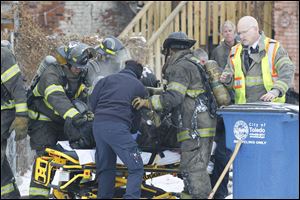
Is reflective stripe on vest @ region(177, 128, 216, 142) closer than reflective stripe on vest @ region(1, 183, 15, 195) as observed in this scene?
No

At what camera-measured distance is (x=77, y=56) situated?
8453 millimetres

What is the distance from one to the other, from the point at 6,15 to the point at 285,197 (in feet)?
22.2

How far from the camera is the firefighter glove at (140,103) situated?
8.03m

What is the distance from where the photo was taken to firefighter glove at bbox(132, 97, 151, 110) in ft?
26.3

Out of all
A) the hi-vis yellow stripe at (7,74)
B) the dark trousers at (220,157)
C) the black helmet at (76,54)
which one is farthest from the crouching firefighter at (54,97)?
the dark trousers at (220,157)

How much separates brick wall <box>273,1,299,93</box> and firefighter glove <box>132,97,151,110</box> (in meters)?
6.94

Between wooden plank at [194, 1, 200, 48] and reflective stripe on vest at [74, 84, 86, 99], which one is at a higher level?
wooden plank at [194, 1, 200, 48]

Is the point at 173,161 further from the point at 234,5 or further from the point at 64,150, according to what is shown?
the point at 234,5

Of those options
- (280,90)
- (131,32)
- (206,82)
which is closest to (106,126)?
(206,82)

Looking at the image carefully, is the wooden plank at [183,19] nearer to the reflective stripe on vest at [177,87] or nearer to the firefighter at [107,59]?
the firefighter at [107,59]

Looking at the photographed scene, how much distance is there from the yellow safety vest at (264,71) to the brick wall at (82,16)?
8835 millimetres

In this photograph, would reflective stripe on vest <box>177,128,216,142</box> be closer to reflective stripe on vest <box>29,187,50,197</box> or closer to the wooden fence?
reflective stripe on vest <box>29,187,50,197</box>

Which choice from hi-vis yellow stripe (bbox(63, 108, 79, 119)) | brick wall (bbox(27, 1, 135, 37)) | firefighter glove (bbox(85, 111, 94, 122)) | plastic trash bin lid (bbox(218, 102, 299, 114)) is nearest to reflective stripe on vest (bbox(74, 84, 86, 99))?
firefighter glove (bbox(85, 111, 94, 122))

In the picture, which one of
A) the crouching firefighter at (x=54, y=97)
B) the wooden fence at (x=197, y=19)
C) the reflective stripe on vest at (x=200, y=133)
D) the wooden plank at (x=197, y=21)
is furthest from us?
the wooden plank at (x=197, y=21)
